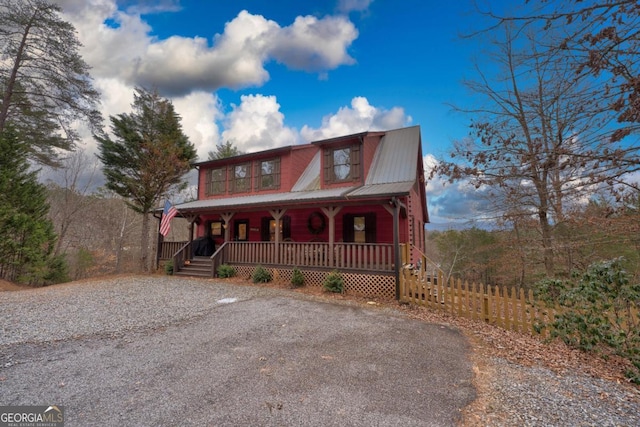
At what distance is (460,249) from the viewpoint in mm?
23594

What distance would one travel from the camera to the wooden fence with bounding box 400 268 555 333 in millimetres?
5727

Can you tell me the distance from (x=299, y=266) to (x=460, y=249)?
1878 cm

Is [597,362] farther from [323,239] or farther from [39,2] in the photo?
[39,2]

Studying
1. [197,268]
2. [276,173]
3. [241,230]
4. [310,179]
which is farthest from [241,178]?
[197,268]

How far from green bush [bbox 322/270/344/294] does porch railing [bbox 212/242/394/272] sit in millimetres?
483

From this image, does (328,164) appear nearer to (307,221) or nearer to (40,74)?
(307,221)

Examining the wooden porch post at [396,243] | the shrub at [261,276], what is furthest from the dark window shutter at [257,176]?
the wooden porch post at [396,243]

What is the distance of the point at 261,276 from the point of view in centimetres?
1067

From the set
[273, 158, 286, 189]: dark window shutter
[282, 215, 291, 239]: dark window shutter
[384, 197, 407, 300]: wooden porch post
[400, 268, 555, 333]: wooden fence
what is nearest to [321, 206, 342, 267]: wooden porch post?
[384, 197, 407, 300]: wooden porch post

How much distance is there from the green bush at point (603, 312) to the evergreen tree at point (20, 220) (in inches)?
760

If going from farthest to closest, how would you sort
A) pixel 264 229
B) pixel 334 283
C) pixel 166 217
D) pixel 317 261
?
pixel 264 229
pixel 166 217
pixel 317 261
pixel 334 283

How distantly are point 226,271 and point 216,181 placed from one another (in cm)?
647

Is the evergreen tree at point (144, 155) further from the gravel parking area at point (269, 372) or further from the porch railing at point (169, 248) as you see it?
the gravel parking area at point (269, 372)

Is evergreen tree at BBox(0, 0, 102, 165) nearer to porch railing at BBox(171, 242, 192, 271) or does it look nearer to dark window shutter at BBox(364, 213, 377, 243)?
porch railing at BBox(171, 242, 192, 271)
